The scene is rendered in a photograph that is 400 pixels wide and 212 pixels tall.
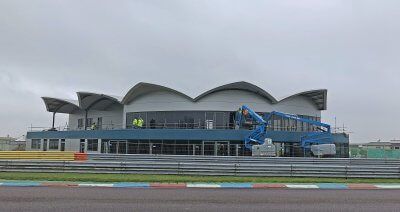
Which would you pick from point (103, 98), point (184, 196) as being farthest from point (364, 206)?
point (103, 98)

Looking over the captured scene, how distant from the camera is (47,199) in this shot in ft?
41.9

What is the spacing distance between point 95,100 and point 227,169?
45392 millimetres

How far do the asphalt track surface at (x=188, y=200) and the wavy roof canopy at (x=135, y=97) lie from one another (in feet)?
126

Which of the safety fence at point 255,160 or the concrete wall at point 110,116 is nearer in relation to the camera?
the safety fence at point 255,160

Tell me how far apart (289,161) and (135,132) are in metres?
22.6

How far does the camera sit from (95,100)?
64.2 metres

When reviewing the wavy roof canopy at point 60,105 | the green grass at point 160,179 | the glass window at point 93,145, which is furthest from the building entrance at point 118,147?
the green grass at point 160,179

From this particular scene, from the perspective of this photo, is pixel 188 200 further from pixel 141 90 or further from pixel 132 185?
pixel 141 90

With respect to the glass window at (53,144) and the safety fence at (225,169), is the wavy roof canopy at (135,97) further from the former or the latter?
the safety fence at (225,169)

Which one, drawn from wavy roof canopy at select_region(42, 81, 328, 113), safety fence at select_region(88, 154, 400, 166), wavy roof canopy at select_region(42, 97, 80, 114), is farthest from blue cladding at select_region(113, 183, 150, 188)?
wavy roof canopy at select_region(42, 97, 80, 114)

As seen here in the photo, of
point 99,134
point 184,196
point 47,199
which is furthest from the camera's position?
point 99,134

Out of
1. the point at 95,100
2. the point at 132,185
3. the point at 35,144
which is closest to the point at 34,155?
the point at 132,185

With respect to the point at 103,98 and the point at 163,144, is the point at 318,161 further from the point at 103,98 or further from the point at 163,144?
the point at 103,98

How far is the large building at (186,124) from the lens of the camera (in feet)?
161
